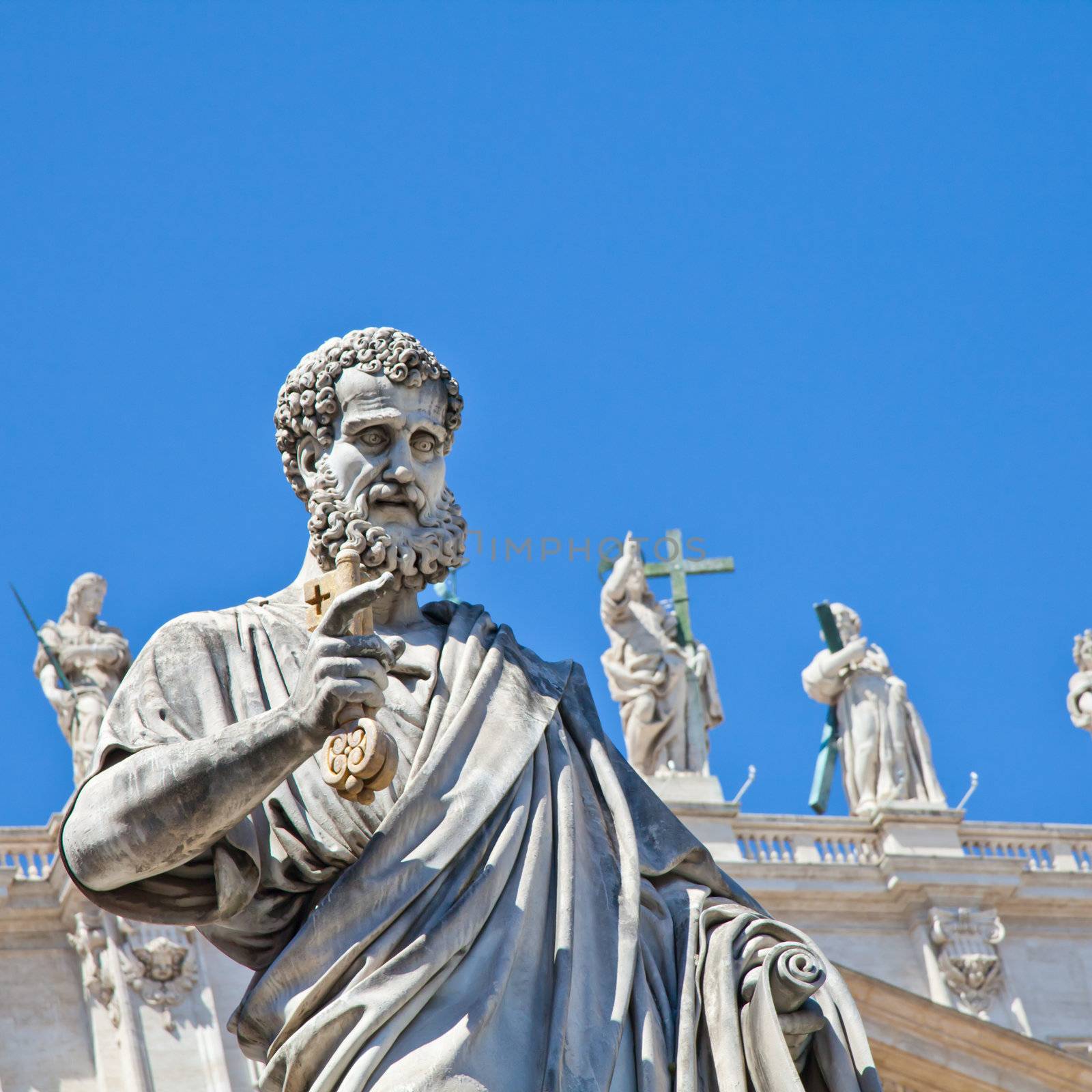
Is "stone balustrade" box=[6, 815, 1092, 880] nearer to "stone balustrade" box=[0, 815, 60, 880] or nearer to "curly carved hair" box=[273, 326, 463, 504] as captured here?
"stone balustrade" box=[0, 815, 60, 880]

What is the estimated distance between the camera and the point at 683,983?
4500 mm

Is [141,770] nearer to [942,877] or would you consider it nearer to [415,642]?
[415,642]

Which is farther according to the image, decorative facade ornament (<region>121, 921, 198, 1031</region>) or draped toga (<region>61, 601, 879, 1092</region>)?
decorative facade ornament (<region>121, 921, 198, 1031</region>)

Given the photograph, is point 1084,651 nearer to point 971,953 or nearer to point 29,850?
point 971,953

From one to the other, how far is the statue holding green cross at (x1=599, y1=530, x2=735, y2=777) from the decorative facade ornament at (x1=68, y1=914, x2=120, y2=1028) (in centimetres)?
503

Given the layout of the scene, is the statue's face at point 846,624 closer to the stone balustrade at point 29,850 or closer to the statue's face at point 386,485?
the stone balustrade at point 29,850

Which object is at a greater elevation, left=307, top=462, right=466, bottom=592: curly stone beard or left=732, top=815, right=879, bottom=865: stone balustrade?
left=732, top=815, right=879, bottom=865: stone balustrade

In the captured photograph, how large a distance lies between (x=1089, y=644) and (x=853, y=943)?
3907 millimetres

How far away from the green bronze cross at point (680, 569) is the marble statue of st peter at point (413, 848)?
74.2 feet

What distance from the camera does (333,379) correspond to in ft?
15.9

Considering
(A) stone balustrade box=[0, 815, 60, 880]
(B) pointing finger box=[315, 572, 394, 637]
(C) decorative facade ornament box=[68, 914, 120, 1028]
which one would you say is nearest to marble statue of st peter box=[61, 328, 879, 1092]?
(B) pointing finger box=[315, 572, 394, 637]

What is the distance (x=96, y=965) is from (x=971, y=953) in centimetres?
775

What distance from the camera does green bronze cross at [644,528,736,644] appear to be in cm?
2772

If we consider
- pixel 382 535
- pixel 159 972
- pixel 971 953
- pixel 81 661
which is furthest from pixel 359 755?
pixel 971 953
